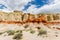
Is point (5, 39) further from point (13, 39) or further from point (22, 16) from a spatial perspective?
point (22, 16)

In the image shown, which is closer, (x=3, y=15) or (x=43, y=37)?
(x=43, y=37)

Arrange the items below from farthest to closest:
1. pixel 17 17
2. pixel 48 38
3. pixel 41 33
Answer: pixel 17 17
pixel 41 33
pixel 48 38

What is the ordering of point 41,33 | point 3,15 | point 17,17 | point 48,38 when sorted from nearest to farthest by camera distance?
point 48,38
point 41,33
point 3,15
point 17,17

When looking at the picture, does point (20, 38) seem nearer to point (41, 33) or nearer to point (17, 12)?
point (41, 33)

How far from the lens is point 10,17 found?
91.9m

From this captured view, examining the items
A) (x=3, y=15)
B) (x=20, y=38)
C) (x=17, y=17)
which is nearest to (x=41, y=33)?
(x=20, y=38)

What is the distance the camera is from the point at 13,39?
1351 cm

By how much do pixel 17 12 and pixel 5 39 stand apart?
84300 mm

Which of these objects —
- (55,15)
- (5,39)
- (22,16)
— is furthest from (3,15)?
(5,39)

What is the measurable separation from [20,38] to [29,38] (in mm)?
797

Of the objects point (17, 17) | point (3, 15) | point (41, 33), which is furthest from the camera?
point (17, 17)

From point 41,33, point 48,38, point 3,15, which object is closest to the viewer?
point 48,38

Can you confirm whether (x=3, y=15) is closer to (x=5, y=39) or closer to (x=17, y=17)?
(x=17, y=17)

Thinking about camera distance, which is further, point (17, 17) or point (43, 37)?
point (17, 17)
